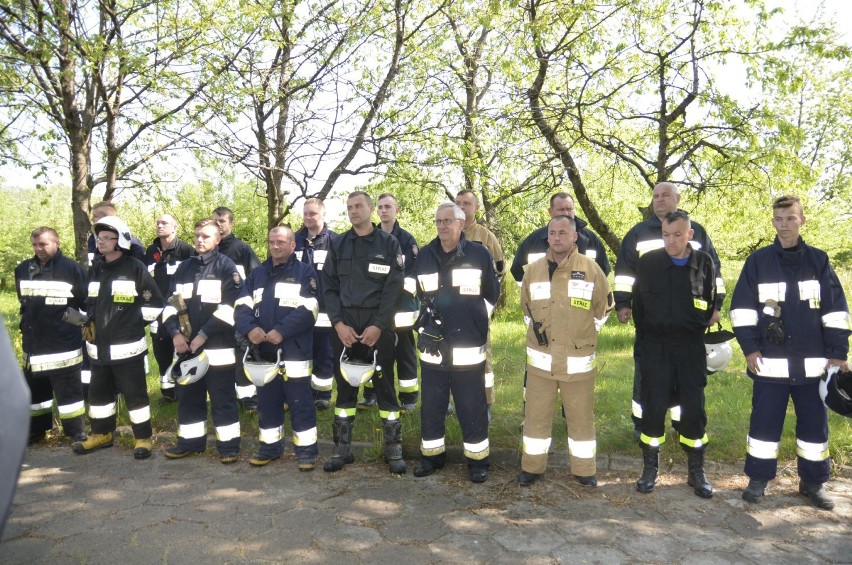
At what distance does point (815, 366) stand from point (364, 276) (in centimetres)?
367

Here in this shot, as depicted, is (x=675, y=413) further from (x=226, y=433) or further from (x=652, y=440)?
(x=226, y=433)

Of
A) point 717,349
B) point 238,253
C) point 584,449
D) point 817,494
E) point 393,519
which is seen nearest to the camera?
point 393,519

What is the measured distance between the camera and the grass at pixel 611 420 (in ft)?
17.5

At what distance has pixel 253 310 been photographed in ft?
17.5

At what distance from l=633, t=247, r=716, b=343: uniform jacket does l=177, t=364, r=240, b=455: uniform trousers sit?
3.77 metres

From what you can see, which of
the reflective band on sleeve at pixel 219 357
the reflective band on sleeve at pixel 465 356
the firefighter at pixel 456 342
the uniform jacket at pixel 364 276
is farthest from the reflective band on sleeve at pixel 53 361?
the reflective band on sleeve at pixel 465 356

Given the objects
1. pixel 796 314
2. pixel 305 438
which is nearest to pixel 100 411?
pixel 305 438

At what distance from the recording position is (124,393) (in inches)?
221

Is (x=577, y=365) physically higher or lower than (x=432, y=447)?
higher

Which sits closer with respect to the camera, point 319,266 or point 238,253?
point 319,266

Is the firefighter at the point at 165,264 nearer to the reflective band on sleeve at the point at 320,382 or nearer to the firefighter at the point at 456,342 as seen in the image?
the reflective band on sleeve at the point at 320,382

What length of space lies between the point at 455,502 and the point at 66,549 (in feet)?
8.64

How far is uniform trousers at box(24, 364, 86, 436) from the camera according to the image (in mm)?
5785

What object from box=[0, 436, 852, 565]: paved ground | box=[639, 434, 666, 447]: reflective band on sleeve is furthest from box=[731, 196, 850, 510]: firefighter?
box=[639, 434, 666, 447]: reflective band on sleeve
